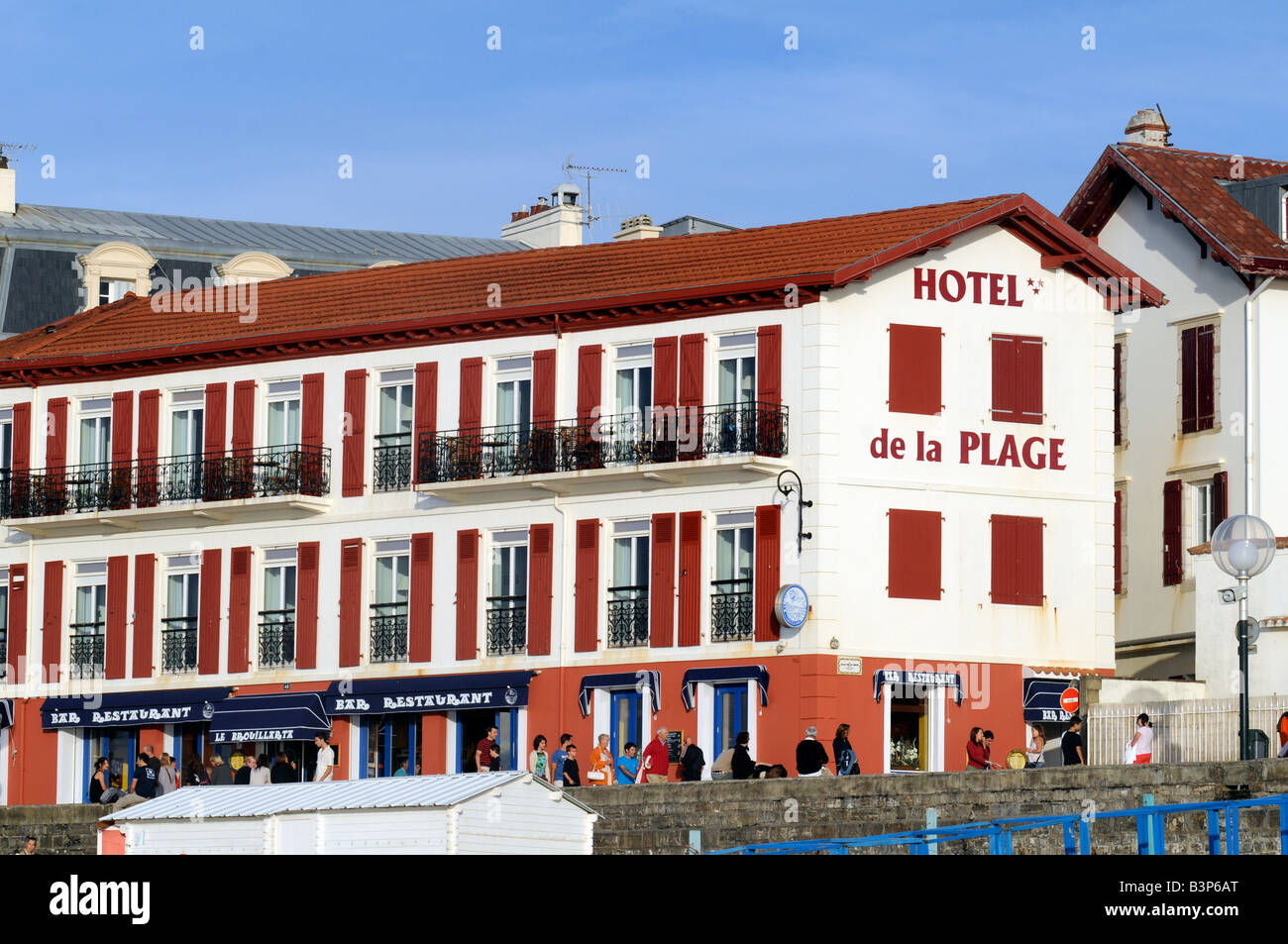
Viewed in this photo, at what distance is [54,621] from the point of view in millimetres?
51406

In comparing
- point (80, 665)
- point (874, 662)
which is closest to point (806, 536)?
point (874, 662)

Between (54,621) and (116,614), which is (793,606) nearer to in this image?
(116,614)

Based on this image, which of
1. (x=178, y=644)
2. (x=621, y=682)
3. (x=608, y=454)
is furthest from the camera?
(x=178, y=644)

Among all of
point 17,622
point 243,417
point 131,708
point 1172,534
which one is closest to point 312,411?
point 243,417

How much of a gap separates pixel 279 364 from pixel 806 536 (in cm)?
1151

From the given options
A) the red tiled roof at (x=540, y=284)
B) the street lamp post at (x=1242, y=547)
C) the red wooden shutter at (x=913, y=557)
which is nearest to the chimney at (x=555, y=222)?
the red tiled roof at (x=540, y=284)

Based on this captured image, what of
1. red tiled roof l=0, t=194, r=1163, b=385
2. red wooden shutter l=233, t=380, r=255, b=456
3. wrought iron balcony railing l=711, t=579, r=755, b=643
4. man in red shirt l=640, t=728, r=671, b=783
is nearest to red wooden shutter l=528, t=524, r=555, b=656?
wrought iron balcony railing l=711, t=579, r=755, b=643

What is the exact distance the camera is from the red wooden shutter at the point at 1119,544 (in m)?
51.0

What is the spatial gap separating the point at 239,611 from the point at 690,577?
9.35 metres

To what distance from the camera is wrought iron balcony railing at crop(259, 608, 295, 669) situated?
1929 inches

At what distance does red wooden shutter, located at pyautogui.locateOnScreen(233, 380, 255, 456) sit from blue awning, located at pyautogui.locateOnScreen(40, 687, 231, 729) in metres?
4.42

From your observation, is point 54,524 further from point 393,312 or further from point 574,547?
point 574,547

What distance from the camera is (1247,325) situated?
159ft

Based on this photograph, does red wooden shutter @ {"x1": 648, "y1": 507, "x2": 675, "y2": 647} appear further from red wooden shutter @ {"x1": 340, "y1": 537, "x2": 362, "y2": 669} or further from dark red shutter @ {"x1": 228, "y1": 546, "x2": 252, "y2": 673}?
dark red shutter @ {"x1": 228, "y1": 546, "x2": 252, "y2": 673}
